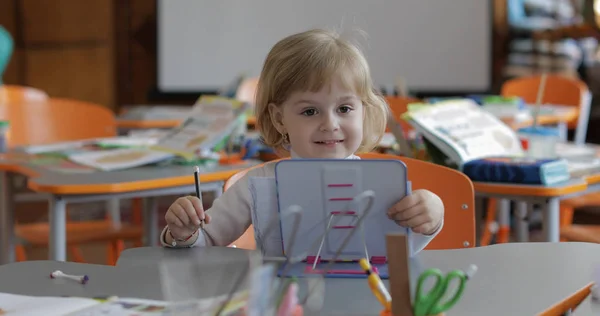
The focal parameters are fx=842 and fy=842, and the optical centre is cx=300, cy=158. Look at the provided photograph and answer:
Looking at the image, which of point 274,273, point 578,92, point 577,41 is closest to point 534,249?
point 274,273

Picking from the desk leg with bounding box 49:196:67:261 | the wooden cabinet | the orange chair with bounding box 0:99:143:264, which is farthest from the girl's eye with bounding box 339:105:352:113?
the wooden cabinet

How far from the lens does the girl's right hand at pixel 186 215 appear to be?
1.22 metres

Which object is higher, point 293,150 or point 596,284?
point 293,150

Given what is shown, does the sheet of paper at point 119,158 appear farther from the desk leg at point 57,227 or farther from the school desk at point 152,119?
the school desk at point 152,119

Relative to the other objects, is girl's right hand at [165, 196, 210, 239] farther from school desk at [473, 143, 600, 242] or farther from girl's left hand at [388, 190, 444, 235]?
school desk at [473, 143, 600, 242]

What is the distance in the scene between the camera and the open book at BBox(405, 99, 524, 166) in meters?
2.13

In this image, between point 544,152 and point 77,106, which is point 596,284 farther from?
point 77,106

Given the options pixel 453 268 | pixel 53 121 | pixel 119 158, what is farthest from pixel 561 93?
pixel 453 268

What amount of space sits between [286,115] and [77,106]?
2.11m

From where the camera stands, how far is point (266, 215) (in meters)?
1.17

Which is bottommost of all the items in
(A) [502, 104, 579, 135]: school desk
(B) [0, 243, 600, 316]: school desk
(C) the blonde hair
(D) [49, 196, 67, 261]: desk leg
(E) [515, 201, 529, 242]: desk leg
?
(E) [515, 201, 529, 242]: desk leg

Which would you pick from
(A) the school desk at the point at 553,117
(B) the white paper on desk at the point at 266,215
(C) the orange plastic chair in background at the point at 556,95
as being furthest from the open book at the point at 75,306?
(C) the orange plastic chair in background at the point at 556,95

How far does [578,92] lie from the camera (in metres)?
4.17

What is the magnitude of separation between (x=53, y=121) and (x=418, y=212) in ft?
7.93
